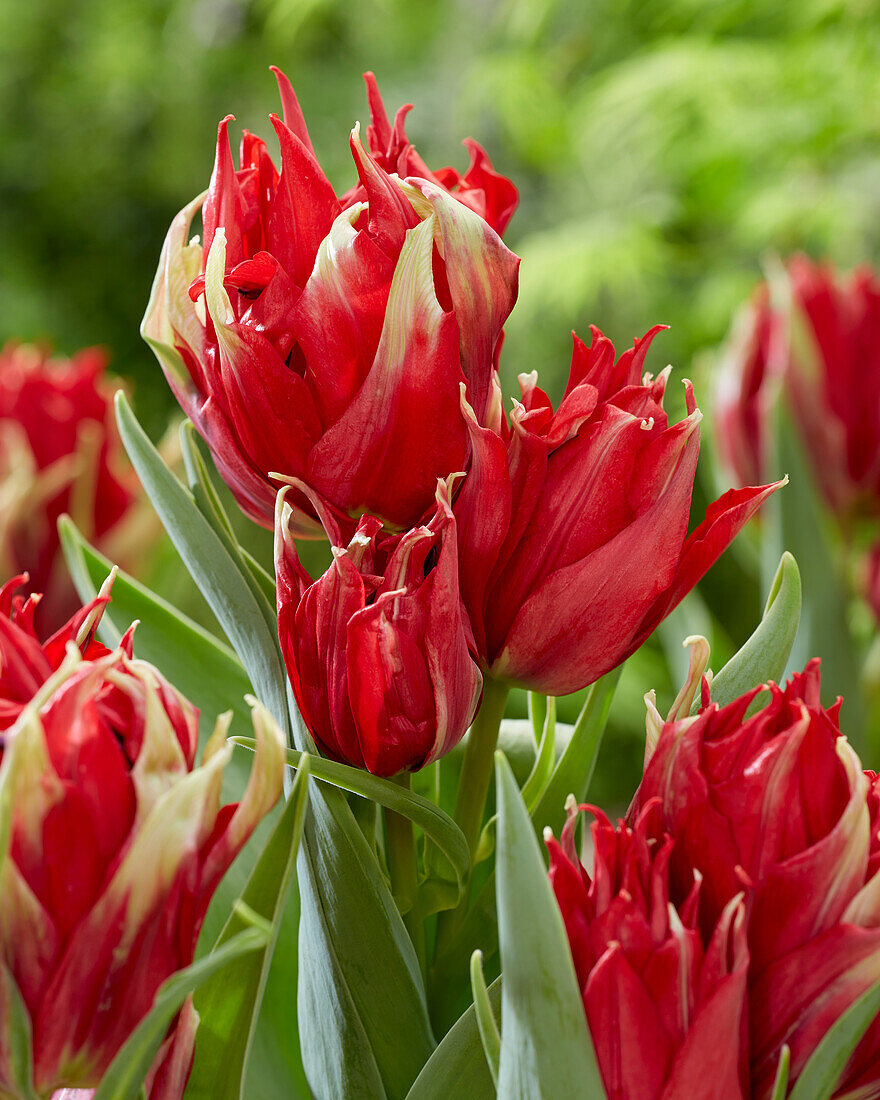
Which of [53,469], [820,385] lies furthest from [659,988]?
[820,385]

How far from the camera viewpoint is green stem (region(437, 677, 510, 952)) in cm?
22

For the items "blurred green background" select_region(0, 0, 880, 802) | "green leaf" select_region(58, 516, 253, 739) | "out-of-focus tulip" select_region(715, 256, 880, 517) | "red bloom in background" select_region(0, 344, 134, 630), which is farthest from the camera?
"blurred green background" select_region(0, 0, 880, 802)

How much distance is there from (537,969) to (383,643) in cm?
5

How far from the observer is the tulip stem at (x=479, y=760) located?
0.71 feet

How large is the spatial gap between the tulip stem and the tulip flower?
0.06 m

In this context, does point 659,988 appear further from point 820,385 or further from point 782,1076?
point 820,385

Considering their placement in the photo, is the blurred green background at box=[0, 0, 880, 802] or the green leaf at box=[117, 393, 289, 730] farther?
the blurred green background at box=[0, 0, 880, 802]

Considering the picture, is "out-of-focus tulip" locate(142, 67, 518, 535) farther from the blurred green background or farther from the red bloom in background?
the blurred green background

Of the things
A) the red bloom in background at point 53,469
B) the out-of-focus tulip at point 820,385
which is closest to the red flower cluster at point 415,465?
the red bloom in background at point 53,469

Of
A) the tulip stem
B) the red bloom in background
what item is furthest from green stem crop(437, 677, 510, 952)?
the red bloom in background

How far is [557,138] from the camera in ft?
5.35

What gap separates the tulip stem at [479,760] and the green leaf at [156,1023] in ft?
0.24

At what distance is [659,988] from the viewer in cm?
16

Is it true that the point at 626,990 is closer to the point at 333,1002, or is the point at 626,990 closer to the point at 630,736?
the point at 333,1002
